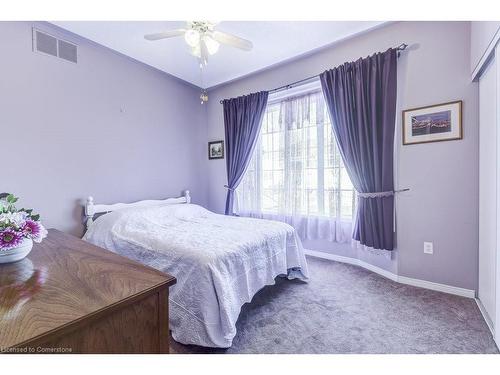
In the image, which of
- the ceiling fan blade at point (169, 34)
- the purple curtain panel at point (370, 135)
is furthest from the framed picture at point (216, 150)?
the ceiling fan blade at point (169, 34)

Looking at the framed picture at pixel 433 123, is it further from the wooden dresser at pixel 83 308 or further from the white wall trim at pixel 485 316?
the wooden dresser at pixel 83 308

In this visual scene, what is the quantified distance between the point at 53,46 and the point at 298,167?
3.08 metres

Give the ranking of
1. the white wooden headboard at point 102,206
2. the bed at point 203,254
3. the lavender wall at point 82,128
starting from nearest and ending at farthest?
the bed at point 203,254 → the lavender wall at point 82,128 → the white wooden headboard at point 102,206

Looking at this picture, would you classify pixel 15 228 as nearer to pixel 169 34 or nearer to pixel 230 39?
pixel 169 34

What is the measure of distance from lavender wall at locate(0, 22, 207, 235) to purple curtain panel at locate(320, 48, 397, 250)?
7.88ft

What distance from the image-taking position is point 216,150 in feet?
13.4

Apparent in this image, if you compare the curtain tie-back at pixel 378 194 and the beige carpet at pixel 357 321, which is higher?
the curtain tie-back at pixel 378 194

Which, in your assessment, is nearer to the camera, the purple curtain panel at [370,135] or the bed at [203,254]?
the bed at [203,254]

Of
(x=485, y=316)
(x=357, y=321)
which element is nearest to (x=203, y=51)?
(x=357, y=321)

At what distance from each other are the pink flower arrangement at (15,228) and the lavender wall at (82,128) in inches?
60.6

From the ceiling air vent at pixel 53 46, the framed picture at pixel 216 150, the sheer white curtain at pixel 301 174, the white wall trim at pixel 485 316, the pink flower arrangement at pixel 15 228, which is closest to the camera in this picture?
the pink flower arrangement at pixel 15 228

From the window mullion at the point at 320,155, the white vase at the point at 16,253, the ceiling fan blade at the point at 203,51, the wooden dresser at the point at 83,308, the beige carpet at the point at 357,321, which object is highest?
the ceiling fan blade at the point at 203,51

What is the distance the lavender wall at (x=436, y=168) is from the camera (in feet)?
6.95
